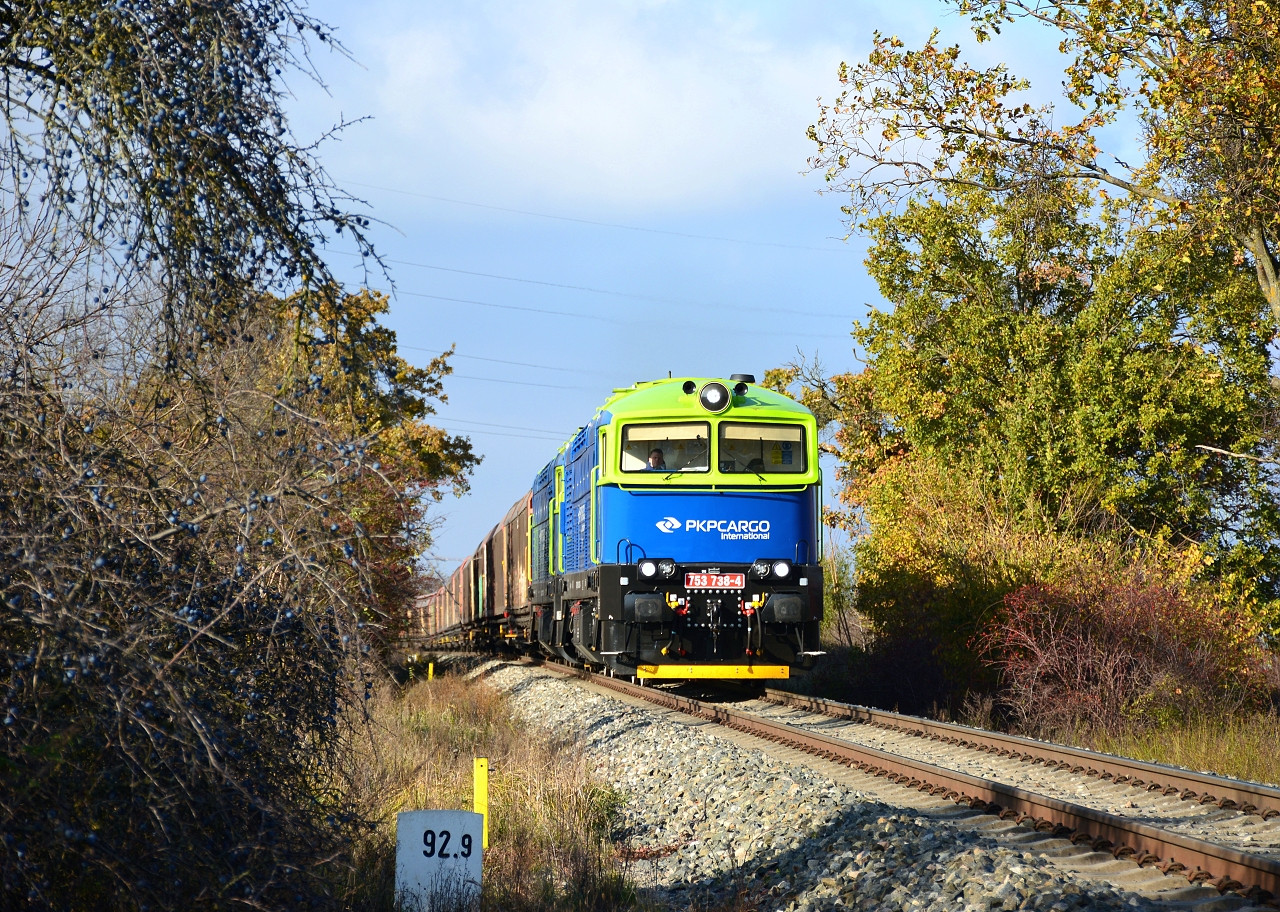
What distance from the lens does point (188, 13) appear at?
432cm

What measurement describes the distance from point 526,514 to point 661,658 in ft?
29.7

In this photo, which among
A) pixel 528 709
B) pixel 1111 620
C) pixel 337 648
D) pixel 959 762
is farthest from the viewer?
pixel 528 709

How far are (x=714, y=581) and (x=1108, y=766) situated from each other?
5.23 metres

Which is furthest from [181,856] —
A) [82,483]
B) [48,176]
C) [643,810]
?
[643,810]

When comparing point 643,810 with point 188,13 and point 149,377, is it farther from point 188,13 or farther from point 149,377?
point 188,13

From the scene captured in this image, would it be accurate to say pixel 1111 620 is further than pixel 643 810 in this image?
Yes

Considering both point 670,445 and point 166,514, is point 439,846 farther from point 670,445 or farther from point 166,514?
point 670,445

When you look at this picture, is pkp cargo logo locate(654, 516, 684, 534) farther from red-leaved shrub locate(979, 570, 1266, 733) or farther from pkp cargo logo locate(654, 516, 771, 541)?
red-leaved shrub locate(979, 570, 1266, 733)

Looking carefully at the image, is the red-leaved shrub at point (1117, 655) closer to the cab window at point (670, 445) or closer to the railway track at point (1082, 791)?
the railway track at point (1082, 791)

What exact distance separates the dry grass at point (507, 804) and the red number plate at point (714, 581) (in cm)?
248

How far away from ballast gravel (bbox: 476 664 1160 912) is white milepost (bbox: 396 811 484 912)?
4.01 ft

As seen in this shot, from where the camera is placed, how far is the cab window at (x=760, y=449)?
15.3 meters

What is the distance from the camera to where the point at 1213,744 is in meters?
12.4

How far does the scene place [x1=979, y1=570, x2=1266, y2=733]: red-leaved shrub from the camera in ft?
48.6
